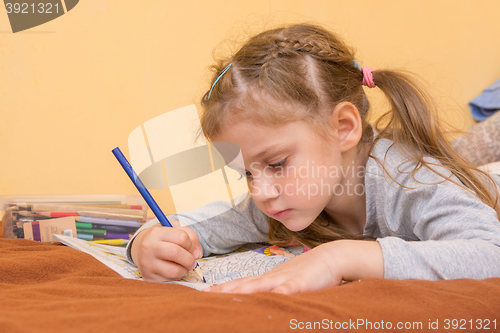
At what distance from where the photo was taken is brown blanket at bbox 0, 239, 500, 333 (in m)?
0.27

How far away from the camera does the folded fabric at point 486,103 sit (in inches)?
54.5

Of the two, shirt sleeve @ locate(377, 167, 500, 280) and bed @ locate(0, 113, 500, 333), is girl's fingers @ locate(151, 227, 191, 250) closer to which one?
bed @ locate(0, 113, 500, 333)

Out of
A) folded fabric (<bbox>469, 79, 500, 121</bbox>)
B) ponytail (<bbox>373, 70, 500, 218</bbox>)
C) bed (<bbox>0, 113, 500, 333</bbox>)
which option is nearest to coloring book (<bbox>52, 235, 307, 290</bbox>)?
bed (<bbox>0, 113, 500, 333</bbox>)

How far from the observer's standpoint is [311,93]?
0.68m

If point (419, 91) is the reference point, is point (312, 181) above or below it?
below

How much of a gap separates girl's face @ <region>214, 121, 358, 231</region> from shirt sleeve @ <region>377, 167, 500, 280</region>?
0.14 m

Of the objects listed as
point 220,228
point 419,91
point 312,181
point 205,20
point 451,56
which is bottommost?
point 220,228

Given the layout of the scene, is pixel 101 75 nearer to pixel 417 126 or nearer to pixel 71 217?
pixel 71 217

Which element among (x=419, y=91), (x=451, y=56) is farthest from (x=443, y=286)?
(x=451, y=56)

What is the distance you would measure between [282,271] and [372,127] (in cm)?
51

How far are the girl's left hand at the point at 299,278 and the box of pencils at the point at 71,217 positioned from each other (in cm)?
48

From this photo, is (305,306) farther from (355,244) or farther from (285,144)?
(285,144)

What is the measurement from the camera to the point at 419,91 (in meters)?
0.73

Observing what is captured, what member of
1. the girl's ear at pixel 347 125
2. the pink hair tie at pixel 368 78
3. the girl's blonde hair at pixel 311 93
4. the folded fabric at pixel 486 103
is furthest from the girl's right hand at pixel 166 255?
the folded fabric at pixel 486 103
